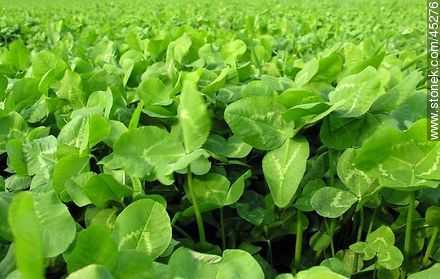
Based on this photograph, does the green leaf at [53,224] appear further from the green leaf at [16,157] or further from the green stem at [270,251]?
the green stem at [270,251]

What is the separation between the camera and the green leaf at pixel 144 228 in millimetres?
759

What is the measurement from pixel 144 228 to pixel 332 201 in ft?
1.24

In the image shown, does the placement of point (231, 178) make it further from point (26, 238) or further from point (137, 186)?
point (26, 238)

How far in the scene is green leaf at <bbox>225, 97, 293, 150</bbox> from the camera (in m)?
0.95

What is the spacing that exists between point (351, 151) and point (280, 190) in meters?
0.16

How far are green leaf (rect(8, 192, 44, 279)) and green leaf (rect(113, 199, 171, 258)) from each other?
29cm

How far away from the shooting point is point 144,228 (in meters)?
0.77

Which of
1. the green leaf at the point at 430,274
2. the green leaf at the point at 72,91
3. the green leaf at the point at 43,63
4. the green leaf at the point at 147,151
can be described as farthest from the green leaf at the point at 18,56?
the green leaf at the point at 430,274

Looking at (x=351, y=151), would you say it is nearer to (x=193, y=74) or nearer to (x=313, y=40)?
(x=193, y=74)

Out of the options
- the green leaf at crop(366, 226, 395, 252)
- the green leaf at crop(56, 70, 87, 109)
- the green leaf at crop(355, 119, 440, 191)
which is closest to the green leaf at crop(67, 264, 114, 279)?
the green leaf at crop(355, 119, 440, 191)

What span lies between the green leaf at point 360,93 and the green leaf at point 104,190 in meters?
0.42

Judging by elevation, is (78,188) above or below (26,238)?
below

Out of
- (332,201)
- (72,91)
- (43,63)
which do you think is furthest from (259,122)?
(43,63)

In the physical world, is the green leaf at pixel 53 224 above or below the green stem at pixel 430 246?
above
